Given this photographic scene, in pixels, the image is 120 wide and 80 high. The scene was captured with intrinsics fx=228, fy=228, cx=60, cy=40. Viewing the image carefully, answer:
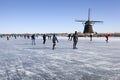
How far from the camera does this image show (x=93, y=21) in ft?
221

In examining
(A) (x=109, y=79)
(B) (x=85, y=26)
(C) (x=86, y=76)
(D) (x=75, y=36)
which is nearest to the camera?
(A) (x=109, y=79)

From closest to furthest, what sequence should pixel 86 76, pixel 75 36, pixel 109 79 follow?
pixel 109 79 < pixel 86 76 < pixel 75 36

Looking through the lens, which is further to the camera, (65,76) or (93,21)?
(93,21)

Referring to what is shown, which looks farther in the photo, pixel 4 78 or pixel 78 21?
pixel 78 21

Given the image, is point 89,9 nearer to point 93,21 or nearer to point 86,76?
point 93,21

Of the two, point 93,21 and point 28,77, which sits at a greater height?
point 93,21

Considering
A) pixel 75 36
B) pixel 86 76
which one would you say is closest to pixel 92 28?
pixel 75 36

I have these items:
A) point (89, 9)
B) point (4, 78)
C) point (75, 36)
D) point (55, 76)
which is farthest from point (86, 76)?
point (89, 9)

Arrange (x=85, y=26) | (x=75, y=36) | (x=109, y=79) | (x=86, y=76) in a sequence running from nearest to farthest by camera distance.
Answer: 1. (x=109, y=79)
2. (x=86, y=76)
3. (x=75, y=36)
4. (x=85, y=26)

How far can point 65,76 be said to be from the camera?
24.7 feet

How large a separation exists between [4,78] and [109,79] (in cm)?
326

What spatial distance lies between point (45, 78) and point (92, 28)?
2416 inches

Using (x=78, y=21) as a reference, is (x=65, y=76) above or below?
below

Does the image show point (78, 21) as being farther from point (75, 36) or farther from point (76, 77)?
point (76, 77)
